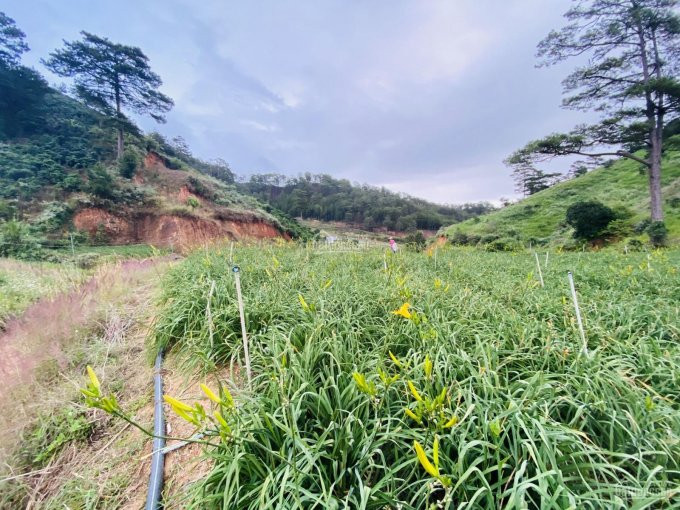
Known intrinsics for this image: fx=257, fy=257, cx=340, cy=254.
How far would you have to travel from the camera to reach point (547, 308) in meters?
2.58

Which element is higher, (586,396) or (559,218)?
(559,218)

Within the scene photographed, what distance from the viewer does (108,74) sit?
22297 mm

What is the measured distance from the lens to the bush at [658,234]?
1153cm

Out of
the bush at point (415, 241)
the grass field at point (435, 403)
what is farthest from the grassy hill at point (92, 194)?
the grass field at point (435, 403)

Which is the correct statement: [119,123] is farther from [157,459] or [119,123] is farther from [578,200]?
[578,200]

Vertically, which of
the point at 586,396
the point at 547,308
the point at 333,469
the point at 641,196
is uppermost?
the point at 641,196

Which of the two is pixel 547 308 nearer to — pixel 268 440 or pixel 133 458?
pixel 268 440

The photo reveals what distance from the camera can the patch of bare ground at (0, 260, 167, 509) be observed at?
1531 mm

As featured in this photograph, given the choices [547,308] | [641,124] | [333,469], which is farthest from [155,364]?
[641,124]

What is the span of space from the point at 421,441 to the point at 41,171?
88.1ft

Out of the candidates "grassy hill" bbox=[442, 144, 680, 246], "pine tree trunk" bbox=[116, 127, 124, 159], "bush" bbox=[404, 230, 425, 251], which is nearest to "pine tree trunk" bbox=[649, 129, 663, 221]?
"grassy hill" bbox=[442, 144, 680, 246]

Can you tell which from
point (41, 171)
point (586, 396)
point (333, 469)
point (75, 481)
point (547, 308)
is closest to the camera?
point (333, 469)

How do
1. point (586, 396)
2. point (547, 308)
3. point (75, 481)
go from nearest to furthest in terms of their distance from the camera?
1. point (586, 396)
2. point (75, 481)
3. point (547, 308)

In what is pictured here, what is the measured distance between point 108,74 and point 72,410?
32.0 m
